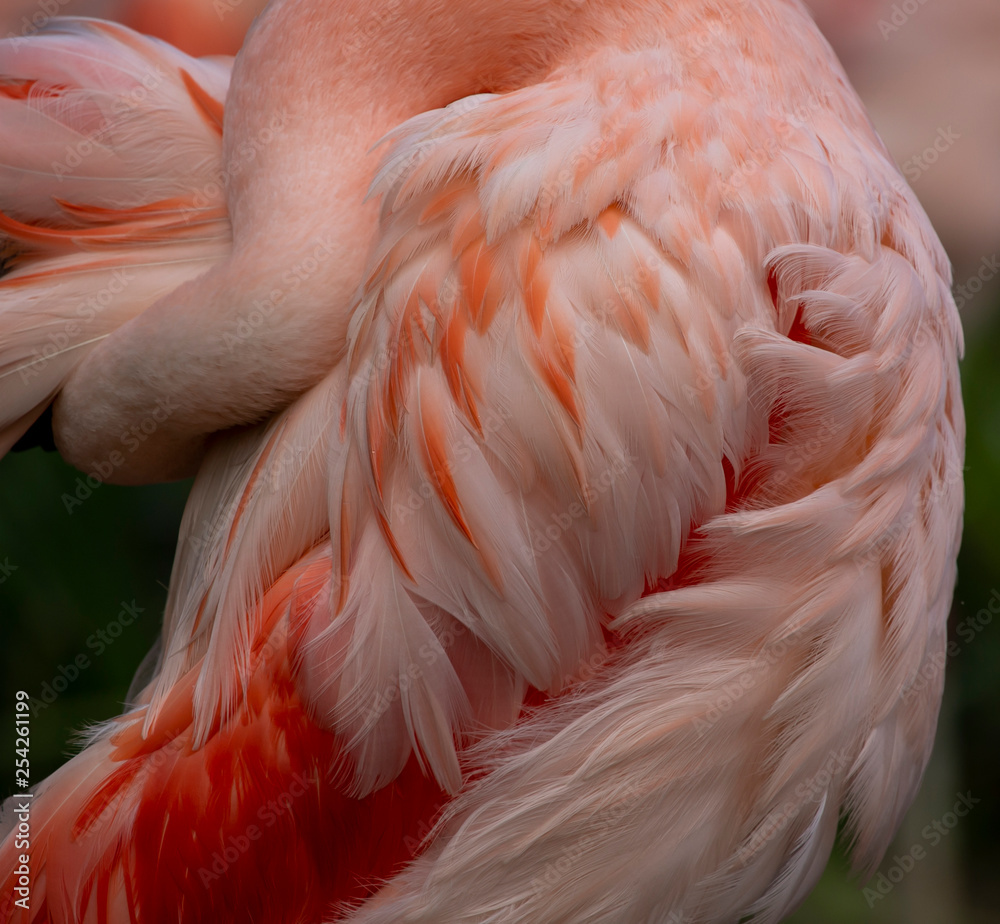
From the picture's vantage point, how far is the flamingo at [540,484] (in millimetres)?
551

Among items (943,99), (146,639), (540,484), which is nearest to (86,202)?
(540,484)

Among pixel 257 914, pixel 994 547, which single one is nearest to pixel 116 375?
pixel 257 914

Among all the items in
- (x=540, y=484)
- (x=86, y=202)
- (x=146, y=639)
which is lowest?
(x=146, y=639)

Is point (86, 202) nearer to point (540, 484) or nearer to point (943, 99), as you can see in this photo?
point (540, 484)

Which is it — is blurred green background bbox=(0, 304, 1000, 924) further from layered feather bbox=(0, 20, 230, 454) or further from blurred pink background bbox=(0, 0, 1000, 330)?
layered feather bbox=(0, 20, 230, 454)

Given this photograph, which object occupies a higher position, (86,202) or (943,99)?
(86,202)

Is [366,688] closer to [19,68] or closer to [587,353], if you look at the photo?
[587,353]

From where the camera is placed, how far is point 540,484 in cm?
57

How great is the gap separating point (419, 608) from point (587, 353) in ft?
0.67

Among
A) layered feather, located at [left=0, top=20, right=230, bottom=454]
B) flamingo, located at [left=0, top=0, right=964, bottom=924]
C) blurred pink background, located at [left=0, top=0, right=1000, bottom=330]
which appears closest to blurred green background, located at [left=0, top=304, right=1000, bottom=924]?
blurred pink background, located at [left=0, top=0, right=1000, bottom=330]

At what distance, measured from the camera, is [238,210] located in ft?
2.22

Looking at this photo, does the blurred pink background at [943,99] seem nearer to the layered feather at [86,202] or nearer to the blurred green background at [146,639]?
the blurred green background at [146,639]

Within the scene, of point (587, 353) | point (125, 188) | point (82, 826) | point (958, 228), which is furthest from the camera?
point (958, 228)

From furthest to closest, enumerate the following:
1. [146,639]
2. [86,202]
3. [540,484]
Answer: [146,639], [86,202], [540,484]
